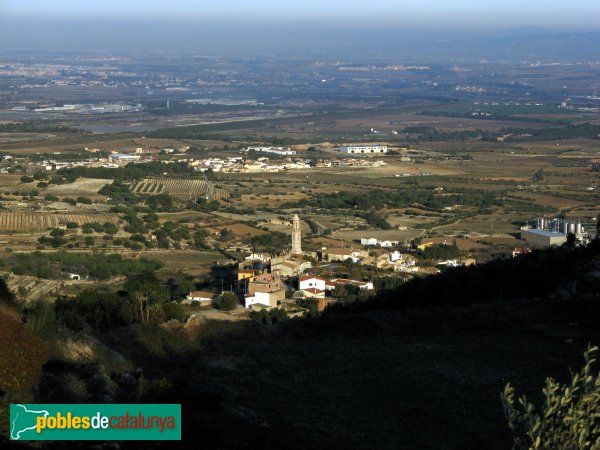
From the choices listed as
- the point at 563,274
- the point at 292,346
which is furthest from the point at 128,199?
the point at 292,346

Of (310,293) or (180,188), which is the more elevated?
(310,293)

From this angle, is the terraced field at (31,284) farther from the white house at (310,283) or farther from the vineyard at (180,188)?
the vineyard at (180,188)

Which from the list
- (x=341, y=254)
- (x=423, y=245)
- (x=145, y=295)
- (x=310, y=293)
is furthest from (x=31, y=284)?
(x=423, y=245)

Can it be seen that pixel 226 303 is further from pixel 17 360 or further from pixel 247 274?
pixel 17 360

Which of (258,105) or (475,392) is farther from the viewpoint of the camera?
(258,105)

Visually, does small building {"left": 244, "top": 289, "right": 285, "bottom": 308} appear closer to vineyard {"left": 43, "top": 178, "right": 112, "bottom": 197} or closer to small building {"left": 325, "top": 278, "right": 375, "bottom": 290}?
small building {"left": 325, "top": 278, "right": 375, "bottom": 290}

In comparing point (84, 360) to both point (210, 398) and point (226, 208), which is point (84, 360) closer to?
point (210, 398)

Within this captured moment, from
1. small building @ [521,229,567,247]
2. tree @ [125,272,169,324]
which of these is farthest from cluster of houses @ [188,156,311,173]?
tree @ [125,272,169,324]
